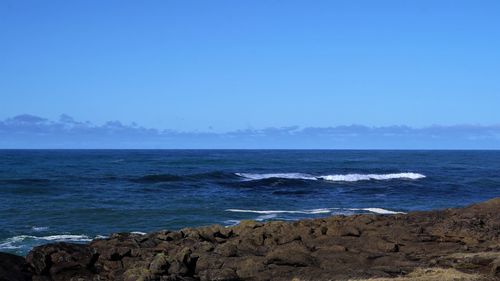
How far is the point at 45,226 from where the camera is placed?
2478 centimetres

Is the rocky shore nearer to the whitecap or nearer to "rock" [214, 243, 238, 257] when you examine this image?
"rock" [214, 243, 238, 257]

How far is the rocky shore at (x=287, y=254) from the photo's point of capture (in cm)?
1213

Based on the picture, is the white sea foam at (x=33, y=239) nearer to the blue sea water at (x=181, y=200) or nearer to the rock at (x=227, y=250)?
the blue sea water at (x=181, y=200)

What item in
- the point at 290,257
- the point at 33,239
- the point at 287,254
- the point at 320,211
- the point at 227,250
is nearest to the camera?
the point at 290,257

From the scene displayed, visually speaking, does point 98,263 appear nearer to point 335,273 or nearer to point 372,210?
point 335,273

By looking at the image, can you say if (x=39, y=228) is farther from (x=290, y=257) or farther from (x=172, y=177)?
(x=172, y=177)

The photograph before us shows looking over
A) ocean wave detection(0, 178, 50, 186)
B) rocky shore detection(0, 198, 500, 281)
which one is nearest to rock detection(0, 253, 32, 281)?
rocky shore detection(0, 198, 500, 281)

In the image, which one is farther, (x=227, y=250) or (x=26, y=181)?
(x=26, y=181)

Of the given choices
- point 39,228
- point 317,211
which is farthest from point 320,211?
point 39,228

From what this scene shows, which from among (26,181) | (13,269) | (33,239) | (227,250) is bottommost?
(33,239)

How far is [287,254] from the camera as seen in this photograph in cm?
1309

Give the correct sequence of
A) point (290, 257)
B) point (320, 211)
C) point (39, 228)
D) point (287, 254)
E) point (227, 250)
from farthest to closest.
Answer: point (320, 211) < point (39, 228) < point (227, 250) < point (287, 254) < point (290, 257)

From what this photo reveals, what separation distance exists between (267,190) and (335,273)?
102ft

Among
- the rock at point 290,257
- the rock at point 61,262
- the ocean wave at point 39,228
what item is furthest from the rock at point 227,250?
the ocean wave at point 39,228
